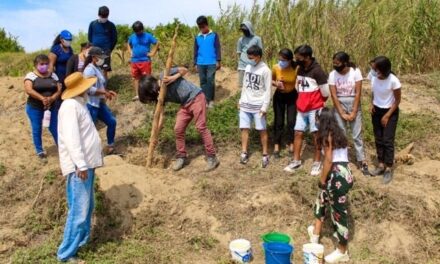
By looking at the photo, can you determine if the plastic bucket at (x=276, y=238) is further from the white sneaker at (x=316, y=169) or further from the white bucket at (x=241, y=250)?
the white sneaker at (x=316, y=169)

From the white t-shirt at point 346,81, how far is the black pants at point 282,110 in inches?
26.3

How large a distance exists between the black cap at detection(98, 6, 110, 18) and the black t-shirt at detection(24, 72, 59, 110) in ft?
6.70

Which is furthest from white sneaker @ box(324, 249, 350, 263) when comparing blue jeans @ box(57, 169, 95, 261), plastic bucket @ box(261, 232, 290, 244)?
blue jeans @ box(57, 169, 95, 261)

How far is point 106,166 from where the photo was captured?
6.16 m

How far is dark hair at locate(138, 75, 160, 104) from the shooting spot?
6.12 metres

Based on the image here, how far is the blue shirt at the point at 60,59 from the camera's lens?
7.80 metres

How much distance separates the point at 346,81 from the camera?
19.6 ft

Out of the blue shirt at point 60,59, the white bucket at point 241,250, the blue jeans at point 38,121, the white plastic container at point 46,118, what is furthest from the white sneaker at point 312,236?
the blue shirt at point 60,59

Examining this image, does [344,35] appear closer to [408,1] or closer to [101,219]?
[408,1]

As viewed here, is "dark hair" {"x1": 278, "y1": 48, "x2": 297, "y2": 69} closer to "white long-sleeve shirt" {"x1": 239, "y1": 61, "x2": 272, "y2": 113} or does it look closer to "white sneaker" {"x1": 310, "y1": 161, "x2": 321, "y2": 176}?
"white long-sleeve shirt" {"x1": 239, "y1": 61, "x2": 272, "y2": 113}

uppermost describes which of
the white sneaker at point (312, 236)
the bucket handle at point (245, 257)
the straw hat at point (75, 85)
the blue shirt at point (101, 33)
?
the blue shirt at point (101, 33)

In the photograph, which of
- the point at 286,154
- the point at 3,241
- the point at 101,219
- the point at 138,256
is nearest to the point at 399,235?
the point at 286,154

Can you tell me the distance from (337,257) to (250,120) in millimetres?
2267

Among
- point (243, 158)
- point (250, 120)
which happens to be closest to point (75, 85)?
point (250, 120)
